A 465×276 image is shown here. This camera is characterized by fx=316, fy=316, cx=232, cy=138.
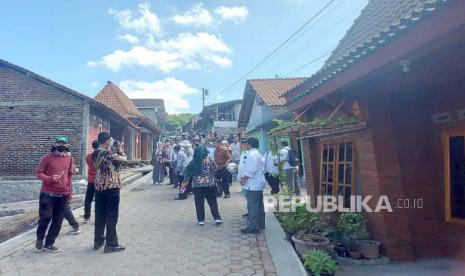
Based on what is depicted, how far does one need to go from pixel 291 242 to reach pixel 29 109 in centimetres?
1219

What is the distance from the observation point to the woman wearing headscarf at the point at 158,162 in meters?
12.3

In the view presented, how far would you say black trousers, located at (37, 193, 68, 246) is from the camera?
185 inches

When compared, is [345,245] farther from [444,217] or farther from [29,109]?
[29,109]

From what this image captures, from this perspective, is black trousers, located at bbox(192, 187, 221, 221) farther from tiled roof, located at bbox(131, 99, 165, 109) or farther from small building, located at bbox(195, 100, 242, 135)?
tiled roof, located at bbox(131, 99, 165, 109)

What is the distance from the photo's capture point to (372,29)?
595 centimetres

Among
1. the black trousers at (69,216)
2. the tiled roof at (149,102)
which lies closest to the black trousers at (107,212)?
the black trousers at (69,216)

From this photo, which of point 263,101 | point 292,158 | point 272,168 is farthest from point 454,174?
point 263,101

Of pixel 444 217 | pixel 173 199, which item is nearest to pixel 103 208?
pixel 173 199

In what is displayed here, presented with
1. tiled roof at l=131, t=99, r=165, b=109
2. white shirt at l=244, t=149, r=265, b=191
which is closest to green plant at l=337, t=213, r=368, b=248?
white shirt at l=244, t=149, r=265, b=191

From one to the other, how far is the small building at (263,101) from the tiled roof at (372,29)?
9.40 m

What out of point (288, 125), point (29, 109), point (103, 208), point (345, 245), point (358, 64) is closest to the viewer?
point (358, 64)

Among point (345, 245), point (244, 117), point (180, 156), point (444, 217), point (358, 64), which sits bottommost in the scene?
point (345, 245)

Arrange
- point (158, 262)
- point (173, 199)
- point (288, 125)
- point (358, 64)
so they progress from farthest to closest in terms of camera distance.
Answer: point (173, 199), point (288, 125), point (158, 262), point (358, 64)

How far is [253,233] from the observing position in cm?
561
